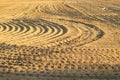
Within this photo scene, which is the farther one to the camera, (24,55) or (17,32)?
(17,32)

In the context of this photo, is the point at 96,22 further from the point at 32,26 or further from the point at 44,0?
the point at 44,0

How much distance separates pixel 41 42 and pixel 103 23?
5.23 metres

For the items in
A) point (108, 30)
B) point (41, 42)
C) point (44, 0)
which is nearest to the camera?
point (41, 42)

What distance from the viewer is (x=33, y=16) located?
707 inches

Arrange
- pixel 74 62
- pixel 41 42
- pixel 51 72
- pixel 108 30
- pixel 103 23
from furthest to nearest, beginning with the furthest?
pixel 103 23, pixel 108 30, pixel 41 42, pixel 74 62, pixel 51 72

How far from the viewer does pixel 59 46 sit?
36.5 feet

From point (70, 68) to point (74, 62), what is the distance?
1.87ft

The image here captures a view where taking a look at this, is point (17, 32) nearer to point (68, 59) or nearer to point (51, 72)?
point (68, 59)

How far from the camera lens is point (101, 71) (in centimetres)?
872

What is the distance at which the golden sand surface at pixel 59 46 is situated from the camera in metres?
8.53

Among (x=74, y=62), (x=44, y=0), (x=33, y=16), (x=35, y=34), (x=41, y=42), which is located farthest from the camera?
(x=44, y=0)

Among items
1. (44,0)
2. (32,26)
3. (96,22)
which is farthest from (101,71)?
(44,0)

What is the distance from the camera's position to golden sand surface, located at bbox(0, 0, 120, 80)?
853 cm

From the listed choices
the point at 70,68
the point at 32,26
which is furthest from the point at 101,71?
the point at 32,26
